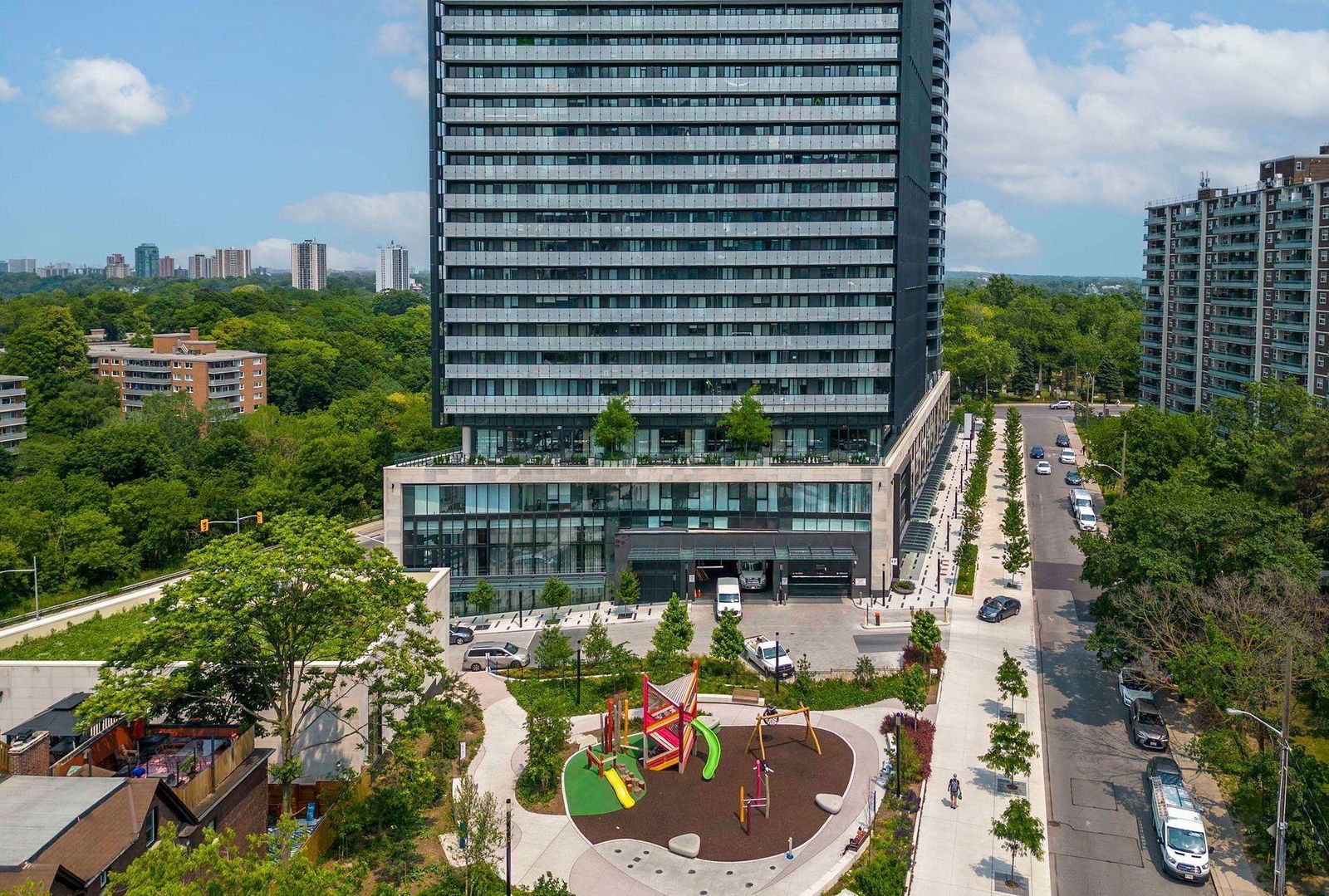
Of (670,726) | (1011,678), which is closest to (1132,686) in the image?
(1011,678)

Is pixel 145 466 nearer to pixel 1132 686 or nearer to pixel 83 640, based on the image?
pixel 83 640

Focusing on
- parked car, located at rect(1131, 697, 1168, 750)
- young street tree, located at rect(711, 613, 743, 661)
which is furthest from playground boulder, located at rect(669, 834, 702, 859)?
parked car, located at rect(1131, 697, 1168, 750)

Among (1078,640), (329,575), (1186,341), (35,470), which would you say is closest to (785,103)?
(1078,640)

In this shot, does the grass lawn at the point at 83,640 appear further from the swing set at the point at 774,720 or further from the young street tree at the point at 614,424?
the young street tree at the point at 614,424

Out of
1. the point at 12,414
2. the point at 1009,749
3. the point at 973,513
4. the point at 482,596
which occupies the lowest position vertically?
the point at 1009,749

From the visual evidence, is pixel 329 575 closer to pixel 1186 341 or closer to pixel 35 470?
pixel 35 470

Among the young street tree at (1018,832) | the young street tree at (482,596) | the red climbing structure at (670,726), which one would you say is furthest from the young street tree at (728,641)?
the young street tree at (1018,832)
